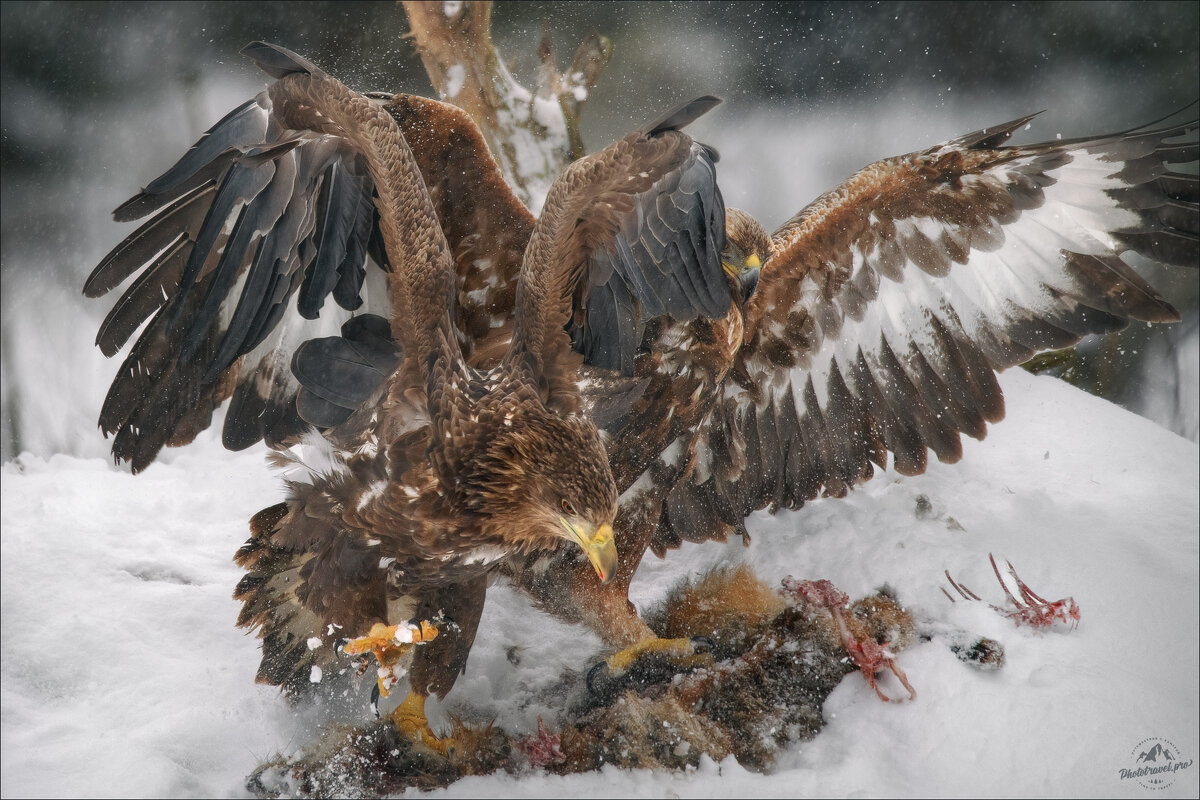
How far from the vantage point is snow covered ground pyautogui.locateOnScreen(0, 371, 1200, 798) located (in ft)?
6.73

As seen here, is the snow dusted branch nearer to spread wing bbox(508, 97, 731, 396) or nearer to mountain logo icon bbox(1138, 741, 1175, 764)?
spread wing bbox(508, 97, 731, 396)

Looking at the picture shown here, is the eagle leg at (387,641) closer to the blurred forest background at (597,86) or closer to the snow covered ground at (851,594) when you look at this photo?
the snow covered ground at (851,594)

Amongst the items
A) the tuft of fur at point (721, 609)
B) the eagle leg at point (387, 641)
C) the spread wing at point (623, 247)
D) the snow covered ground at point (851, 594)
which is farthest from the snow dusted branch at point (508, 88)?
the eagle leg at point (387, 641)

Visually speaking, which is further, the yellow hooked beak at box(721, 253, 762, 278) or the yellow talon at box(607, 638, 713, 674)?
the yellow talon at box(607, 638, 713, 674)

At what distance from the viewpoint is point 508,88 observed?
11.7 ft

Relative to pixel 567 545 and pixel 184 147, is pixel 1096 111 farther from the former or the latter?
pixel 184 147

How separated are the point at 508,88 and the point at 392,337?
6.34 feet

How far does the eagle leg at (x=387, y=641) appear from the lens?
6.92 ft

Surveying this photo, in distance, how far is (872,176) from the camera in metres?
2.36

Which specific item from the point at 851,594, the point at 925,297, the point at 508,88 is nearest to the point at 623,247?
the point at 925,297

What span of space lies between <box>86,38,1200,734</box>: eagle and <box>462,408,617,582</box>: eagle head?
0.14m

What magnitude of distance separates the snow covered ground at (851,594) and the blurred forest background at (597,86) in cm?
82

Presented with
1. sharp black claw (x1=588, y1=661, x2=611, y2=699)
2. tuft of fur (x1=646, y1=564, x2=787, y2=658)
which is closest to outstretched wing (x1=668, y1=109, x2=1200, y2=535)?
tuft of fur (x1=646, y1=564, x2=787, y2=658)

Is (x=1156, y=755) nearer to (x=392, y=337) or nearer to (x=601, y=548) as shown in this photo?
(x=601, y=548)
